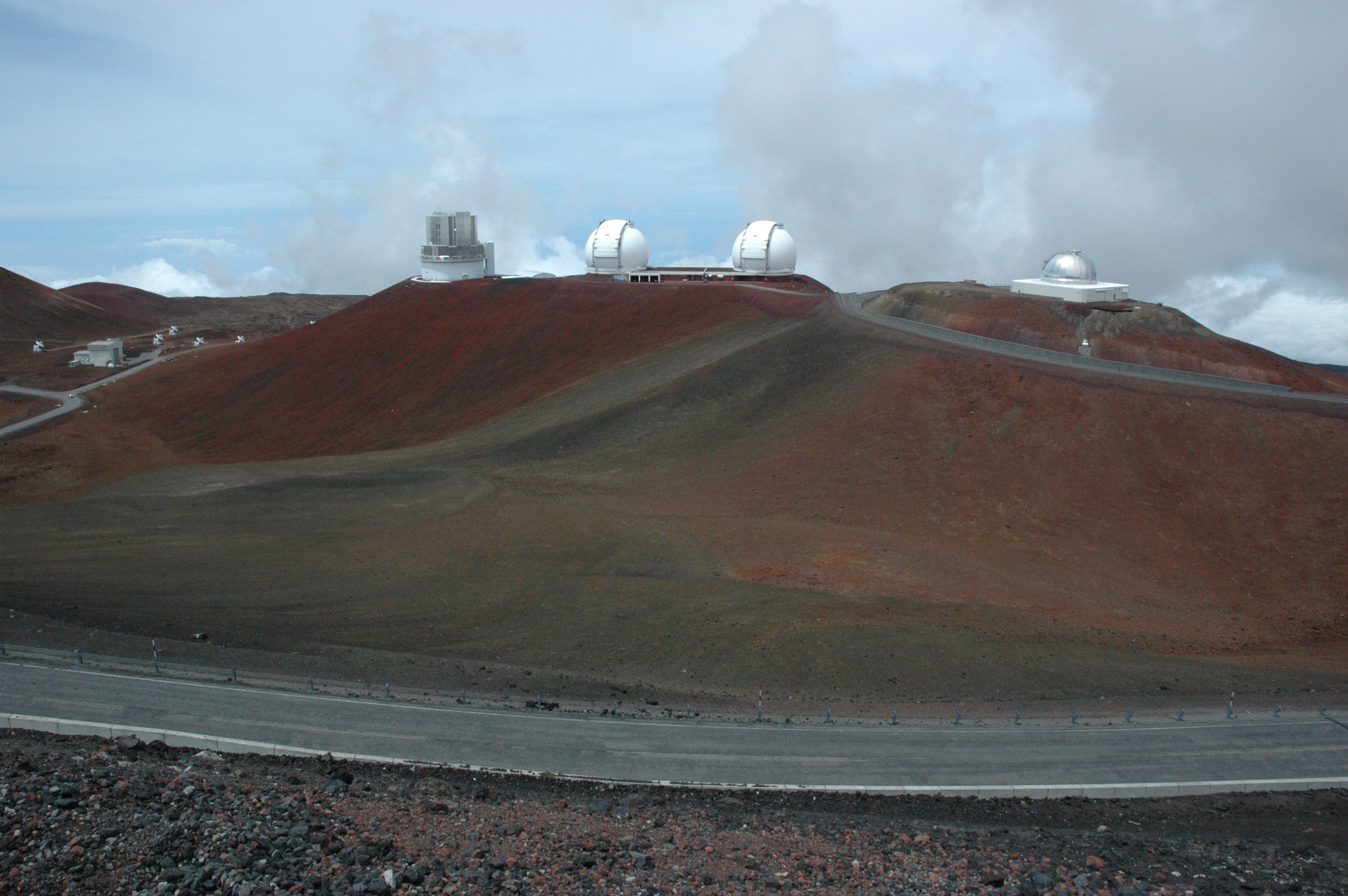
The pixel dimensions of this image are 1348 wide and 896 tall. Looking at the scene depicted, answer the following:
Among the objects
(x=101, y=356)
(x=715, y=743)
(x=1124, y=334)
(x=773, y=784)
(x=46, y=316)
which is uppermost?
(x=46, y=316)

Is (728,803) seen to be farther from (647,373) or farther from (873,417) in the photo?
(647,373)

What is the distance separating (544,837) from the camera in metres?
11.9

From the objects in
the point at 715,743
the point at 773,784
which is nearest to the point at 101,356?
the point at 715,743

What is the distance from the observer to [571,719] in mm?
16984

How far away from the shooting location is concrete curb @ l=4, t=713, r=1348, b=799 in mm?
14617

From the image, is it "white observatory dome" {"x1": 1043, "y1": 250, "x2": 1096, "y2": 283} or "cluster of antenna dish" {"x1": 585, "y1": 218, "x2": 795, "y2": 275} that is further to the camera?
"cluster of antenna dish" {"x1": 585, "y1": 218, "x2": 795, "y2": 275}

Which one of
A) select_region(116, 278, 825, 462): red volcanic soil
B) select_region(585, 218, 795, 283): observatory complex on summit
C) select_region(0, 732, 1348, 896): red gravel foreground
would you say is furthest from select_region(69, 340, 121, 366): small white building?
select_region(0, 732, 1348, 896): red gravel foreground

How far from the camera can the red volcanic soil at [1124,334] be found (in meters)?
36.7

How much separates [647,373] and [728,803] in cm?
3350

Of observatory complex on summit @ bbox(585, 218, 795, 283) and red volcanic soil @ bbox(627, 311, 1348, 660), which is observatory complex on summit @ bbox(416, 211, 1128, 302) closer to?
observatory complex on summit @ bbox(585, 218, 795, 283)

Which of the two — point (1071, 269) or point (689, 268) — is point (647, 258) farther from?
point (1071, 269)

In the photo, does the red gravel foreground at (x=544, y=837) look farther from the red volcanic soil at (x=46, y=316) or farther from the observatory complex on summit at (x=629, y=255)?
the red volcanic soil at (x=46, y=316)

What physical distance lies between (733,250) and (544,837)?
173ft

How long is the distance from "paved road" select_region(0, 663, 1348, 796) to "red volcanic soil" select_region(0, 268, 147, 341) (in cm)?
9295
